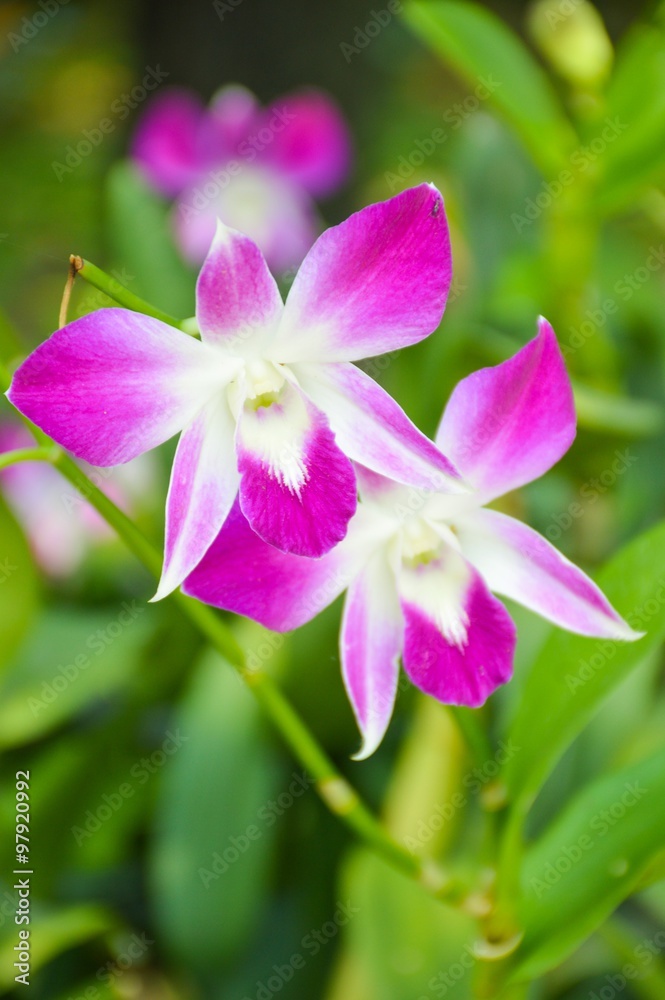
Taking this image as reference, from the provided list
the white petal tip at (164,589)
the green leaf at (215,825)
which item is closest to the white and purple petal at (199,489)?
the white petal tip at (164,589)

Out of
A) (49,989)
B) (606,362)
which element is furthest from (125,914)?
(606,362)

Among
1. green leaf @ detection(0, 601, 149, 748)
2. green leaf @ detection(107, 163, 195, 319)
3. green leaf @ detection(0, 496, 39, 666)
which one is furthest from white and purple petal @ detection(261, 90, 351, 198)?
green leaf @ detection(0, 496, 39, 666)

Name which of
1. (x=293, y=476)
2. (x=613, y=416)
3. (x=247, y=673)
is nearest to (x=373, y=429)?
(x=293, y=476)

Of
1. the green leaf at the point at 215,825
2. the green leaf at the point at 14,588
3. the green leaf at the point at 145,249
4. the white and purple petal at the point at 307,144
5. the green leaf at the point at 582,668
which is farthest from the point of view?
the white and purple petal at the point at 307,144

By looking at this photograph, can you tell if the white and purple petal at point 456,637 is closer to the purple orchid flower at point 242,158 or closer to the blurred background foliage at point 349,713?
the blurred background foliage at point 349,713

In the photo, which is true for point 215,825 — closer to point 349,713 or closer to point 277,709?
point 349,713
